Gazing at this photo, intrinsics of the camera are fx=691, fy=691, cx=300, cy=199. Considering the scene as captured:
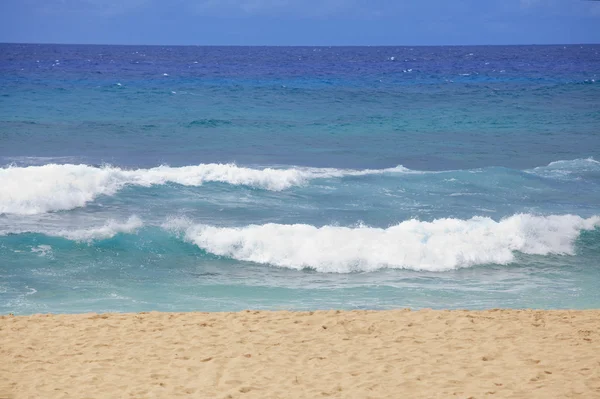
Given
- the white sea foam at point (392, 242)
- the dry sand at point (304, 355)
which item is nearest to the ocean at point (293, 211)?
the white sea foam at point (392, 242)

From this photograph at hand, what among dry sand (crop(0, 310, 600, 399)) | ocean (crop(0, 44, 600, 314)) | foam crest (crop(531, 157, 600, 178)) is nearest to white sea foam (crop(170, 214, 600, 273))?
ocean (crop(0, 44, 600, 314))

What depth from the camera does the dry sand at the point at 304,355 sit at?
6195mm

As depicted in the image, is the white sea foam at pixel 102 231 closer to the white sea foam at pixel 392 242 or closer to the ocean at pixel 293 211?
the ocean at pixel 293 211

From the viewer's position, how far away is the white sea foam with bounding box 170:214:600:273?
1181cm

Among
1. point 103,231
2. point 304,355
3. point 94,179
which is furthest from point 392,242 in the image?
point 94,179

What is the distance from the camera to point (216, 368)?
22.1 feet

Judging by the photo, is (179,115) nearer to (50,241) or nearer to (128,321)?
(50,241)

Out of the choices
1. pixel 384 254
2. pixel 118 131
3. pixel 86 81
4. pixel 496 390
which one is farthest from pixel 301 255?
pixel 86 81

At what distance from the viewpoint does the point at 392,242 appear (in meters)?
12.2

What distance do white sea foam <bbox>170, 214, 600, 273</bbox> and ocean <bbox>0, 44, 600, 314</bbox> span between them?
36 millimetres

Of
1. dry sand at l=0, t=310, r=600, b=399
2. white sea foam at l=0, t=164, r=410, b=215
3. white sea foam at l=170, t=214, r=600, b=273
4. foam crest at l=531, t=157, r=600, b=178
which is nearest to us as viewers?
dry sand at l=0, t=310, r=600, b=399

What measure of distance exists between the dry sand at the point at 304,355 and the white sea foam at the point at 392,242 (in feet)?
10.5

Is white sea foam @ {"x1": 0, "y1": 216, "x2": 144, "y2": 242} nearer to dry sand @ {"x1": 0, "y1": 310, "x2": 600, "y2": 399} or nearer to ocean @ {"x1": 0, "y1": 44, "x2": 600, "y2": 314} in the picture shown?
ocean @ {"x1": 0, "y1": 44, "x2": 600, "y2": 314}

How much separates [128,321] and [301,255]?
424cm
